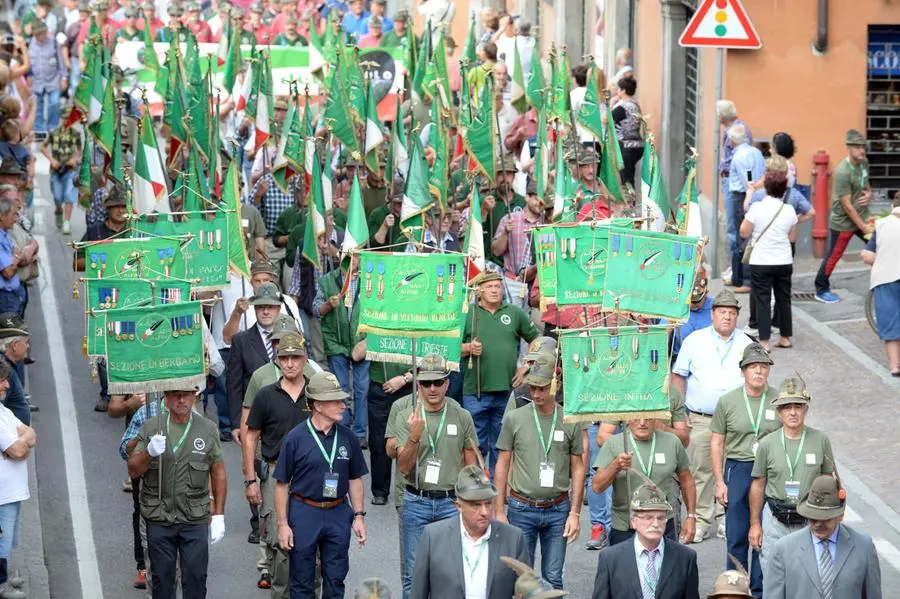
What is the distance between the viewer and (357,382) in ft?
55.1

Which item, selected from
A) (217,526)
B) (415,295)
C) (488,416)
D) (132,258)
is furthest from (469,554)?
(132,258)

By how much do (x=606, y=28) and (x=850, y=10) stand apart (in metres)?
7.79

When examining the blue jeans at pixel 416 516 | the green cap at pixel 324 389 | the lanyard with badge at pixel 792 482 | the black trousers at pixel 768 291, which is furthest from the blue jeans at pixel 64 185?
the lanyard with badge at pixel 792 482

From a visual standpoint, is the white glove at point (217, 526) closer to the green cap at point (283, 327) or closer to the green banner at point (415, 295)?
the green cap at point (283, 327)

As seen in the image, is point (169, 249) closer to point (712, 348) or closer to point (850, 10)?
point (712, 348)

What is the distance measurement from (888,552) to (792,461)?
2.14 meters

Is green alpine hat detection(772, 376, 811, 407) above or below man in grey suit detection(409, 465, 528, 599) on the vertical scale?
above

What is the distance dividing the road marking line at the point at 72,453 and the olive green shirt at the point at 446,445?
2480 millimetres

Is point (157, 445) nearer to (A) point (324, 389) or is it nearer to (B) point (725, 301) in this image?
(A) point (324, 389)

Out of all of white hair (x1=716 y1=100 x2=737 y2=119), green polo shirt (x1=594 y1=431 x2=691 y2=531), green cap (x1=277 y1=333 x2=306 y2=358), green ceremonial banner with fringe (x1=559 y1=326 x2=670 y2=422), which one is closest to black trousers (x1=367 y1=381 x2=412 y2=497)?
green cap (x1=277 y1=333 x2=306 y2=358)

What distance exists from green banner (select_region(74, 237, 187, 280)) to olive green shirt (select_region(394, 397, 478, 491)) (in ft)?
9.07

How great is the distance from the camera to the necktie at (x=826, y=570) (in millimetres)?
10945

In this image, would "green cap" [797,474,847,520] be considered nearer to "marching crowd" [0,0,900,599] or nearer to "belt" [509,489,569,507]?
"marching crowd" [0,0,900,599]

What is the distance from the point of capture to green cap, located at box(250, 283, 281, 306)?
15.0 m
